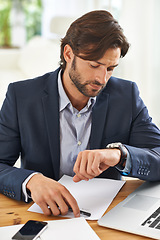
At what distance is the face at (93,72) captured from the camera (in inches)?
53.3

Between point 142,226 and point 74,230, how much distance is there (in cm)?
18

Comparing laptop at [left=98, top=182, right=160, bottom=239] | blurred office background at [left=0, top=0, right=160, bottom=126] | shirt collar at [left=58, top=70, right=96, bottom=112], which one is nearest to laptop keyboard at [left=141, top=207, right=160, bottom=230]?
laptop at [left=98, top=182, right=160, bottom=239]

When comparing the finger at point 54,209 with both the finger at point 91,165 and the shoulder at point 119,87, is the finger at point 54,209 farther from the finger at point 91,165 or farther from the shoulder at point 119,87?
the shoulder at point 119,87

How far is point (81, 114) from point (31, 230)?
710 mm

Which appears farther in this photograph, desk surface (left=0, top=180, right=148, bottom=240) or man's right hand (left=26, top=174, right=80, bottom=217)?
man's right hand (left=26, top=174, right=80, bottom=217)

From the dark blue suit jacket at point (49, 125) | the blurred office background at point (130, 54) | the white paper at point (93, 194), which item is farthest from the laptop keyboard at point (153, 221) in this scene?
the blurred office background at point (130, 54)

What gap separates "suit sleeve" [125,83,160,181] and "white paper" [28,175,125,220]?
0.09 metres

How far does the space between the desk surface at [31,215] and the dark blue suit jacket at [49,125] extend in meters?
0.25

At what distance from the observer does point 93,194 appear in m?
1.16

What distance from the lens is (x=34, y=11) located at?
734 cm

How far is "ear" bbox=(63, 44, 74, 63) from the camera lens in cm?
147

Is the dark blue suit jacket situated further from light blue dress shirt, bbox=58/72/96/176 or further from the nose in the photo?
the nose

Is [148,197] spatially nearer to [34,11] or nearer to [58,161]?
[58,161]

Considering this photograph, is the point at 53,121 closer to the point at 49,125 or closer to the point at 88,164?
the point at 49,125
